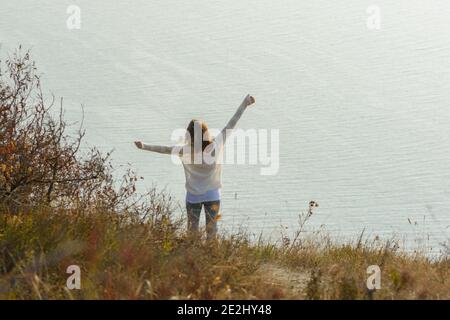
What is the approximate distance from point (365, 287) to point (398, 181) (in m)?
26.3

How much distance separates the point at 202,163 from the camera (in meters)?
9.13

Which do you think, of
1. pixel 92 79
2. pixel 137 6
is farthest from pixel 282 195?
pixel 137 6

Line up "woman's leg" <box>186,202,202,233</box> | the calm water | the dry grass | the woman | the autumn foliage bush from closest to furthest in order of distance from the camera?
1. the dry grass
2. the autumn foliage bush
3. "woman's leg" <box>186,202,202,233</box>
4. the woman
5. the calm water

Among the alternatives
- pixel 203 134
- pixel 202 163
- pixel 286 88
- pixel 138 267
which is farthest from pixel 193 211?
pixel 286 88

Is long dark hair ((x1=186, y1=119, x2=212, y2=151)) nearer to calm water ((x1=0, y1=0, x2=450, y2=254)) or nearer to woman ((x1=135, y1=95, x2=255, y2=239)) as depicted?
woman ((x1=135, y1=95, x2=255, y2=239))

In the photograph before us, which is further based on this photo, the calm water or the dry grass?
the calm water

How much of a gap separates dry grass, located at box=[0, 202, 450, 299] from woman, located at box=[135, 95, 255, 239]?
146cm

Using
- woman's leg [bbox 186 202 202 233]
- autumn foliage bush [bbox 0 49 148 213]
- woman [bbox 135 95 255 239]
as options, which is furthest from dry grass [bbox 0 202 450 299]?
woman [bbox 135 95 255 239]

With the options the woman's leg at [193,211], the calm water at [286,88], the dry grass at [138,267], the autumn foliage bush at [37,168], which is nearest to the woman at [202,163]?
the woman's leg at [193,211]

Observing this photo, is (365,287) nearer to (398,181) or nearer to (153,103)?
(398,181)

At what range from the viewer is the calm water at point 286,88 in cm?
2988

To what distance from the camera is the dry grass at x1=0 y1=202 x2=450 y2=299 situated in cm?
572

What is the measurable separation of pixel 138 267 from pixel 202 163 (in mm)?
3215

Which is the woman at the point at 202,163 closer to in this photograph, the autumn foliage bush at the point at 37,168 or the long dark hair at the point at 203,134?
the long dark hair at the point at 203,134
